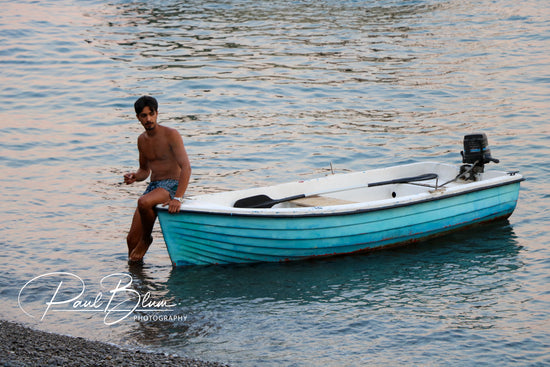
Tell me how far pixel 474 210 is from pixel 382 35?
14.5 metres

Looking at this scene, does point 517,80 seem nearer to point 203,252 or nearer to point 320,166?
point 320,166

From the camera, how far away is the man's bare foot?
29.8ft

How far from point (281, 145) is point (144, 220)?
6.36 meters

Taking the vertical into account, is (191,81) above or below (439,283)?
above

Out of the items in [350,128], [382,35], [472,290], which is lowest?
[472,290]

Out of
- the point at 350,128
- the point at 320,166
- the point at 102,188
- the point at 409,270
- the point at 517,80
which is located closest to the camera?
the point at 409,270

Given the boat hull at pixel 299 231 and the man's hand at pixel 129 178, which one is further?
the man's hand at pixel 129 178

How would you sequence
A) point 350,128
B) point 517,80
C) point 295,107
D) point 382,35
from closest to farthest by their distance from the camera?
1. point 350,128
2. point 295,107
3. point 517,80
4. point 382,35

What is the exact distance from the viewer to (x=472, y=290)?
8.51 metres

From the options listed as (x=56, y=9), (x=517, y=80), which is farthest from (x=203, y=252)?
(x=56, y=9)

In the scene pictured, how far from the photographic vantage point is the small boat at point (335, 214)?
8664 millimetres

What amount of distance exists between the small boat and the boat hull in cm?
1
